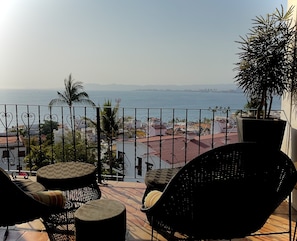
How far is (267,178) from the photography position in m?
1.56

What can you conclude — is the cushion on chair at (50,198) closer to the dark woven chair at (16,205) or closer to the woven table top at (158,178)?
the dark woven chair at (16,205)

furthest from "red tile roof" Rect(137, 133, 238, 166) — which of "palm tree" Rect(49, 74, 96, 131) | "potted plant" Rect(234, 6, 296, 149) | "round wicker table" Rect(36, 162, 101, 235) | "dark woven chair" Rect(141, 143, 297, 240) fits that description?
"palm tree" Rect(49, 74, 96, 131)

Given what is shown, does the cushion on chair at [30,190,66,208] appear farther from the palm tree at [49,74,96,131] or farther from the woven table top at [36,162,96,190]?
the palm tree at [49,74,96,131]

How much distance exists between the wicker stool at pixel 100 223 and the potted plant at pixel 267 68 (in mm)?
1616

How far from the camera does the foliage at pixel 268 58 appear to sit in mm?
2861

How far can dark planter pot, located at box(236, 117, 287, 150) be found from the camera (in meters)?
2.72

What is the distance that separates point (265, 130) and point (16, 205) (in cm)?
226

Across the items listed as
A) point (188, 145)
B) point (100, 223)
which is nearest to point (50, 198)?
point (100, 223)

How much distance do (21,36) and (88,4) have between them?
4852 millimetres

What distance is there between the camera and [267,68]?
2861 millimetres

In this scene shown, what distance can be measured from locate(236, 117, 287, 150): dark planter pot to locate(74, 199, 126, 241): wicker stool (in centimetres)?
155

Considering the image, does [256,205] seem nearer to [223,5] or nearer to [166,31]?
[223,5]

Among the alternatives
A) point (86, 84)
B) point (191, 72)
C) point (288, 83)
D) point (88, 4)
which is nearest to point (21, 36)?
point (88, 4)

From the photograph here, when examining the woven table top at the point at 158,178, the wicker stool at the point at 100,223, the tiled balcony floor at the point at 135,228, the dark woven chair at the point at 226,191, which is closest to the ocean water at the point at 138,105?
the tiled balcony floor at the point at 135,228
